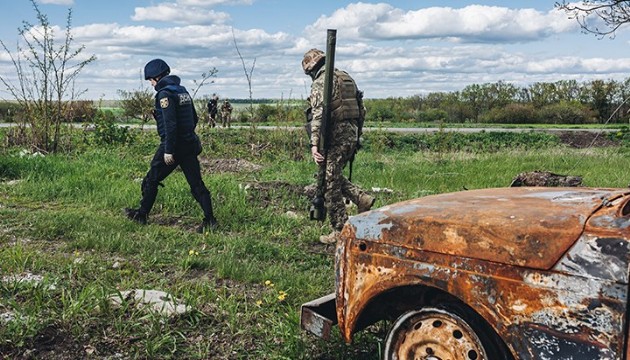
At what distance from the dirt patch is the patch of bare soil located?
45.4 feet

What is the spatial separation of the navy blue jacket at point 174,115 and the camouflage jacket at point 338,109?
1.54 meters

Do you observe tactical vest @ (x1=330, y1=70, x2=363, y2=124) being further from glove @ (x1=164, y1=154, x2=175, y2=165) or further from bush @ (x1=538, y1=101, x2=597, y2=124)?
bush @ (x1=538, y1=101, x2=597, y2=124)

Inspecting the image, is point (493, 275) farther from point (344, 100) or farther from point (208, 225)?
point (208, 225)

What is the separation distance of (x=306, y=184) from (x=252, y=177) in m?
1.33

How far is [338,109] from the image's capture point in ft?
21.4

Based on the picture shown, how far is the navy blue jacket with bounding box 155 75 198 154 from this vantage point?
22.6 ft

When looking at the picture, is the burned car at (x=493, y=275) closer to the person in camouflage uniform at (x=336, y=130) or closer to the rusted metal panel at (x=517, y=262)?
the rusted metal panel at (x=517, y=262)

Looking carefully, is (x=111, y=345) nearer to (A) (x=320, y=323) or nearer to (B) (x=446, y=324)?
(A) (x=320, y=323)

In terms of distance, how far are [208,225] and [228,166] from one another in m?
5.12

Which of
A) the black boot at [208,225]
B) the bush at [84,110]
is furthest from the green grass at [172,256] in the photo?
the bush at [84,110]

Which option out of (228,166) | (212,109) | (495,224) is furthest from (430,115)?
(495,224)

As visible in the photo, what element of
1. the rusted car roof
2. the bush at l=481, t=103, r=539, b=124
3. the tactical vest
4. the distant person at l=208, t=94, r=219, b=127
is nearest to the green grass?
the rusted car roof

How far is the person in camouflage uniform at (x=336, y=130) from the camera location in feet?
21.2

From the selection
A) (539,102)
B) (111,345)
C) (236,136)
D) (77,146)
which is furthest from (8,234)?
(539,102)
